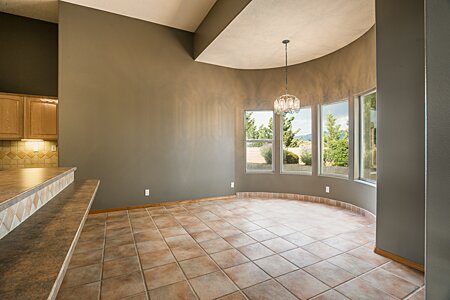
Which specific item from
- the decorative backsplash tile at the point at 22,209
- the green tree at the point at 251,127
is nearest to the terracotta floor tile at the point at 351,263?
the decorative backsplash tile at the point at 22,209

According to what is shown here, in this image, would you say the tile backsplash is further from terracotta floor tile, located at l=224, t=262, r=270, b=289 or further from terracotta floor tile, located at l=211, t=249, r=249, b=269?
terracotta floor tile, located at l=224, t=262, r=270, b=289

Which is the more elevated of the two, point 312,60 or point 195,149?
point 312,60

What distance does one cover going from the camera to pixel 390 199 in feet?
7.80

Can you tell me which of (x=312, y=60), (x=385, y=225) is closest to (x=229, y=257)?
(x=385, y=225)

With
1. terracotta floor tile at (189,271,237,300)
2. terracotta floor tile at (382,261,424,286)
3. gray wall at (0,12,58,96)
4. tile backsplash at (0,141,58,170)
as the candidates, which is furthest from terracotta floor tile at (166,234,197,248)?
gray wall at (0,12,58,96)

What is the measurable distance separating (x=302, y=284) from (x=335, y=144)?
134 inches

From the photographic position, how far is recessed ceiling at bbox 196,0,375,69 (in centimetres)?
301

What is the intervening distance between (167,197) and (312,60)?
14.2 feet

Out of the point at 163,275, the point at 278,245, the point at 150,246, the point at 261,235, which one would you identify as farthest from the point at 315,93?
the point at 163,275

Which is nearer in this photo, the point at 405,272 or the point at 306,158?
the point at 405,272

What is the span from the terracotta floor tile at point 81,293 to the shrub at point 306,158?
4.52 m

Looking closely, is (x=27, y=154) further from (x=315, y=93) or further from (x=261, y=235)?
(x=315, y=93)

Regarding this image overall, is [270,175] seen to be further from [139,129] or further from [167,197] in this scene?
[139,129]

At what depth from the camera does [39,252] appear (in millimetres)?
1142
